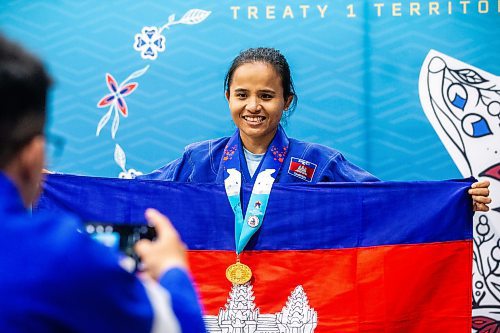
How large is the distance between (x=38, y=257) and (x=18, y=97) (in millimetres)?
195

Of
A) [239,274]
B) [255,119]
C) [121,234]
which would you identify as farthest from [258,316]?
[121,234]

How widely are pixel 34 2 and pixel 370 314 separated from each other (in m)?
2.15

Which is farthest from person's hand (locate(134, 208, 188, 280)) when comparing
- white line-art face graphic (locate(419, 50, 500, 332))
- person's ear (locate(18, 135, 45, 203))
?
white line-art face graphic (locate(419, 50, 500, 332))

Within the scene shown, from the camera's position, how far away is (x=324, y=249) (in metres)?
2.41

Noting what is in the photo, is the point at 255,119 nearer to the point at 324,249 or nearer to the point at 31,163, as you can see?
the point at 324,249

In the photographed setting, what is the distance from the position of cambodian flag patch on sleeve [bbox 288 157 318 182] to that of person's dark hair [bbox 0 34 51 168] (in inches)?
65.6

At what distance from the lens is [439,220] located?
242 cm

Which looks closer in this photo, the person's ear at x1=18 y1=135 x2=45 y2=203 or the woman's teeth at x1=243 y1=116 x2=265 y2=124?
A: the person's ear at x1=18 y1=135 x2=45 y2=203

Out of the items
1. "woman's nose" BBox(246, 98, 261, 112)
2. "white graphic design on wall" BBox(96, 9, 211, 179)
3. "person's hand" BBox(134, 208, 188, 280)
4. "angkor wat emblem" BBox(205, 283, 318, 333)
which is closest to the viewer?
"person's hand" BBox(134, 208, 188, 280)

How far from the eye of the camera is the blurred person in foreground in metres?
0.87

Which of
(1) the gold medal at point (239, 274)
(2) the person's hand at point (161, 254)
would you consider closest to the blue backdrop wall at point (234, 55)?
(1) the gold medal at point (239, 274)

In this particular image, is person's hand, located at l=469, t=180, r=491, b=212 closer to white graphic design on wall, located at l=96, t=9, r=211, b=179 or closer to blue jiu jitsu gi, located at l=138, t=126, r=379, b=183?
blue jiu jitsu gi, located at l=138, t=126, r=379, b=183

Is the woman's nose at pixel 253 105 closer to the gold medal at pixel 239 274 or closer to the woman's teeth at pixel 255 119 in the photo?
the woman's teeth at pixel 255 119

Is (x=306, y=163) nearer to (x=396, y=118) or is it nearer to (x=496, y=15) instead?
(x=396, y=118)
